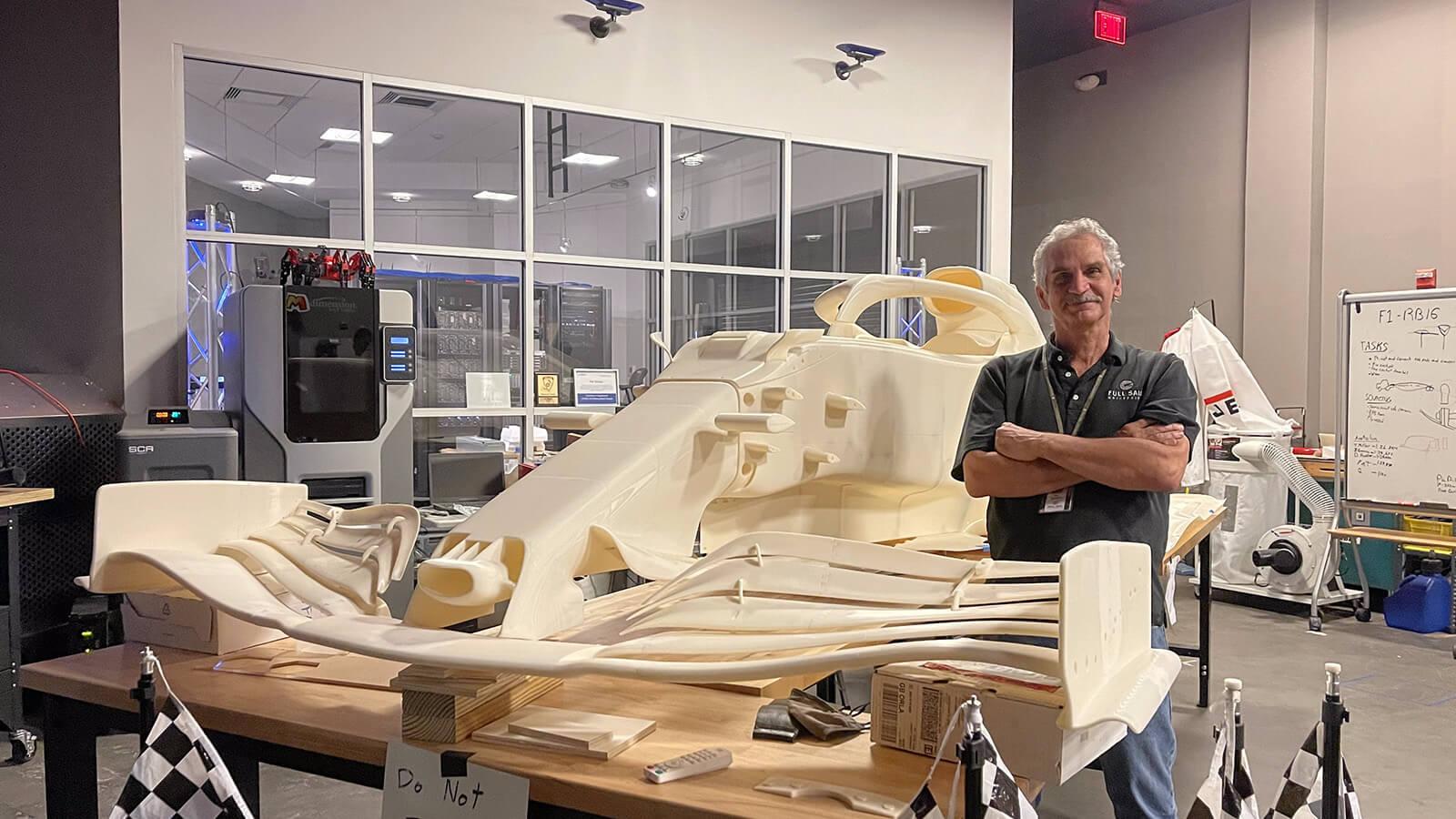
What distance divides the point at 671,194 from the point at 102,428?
330cm

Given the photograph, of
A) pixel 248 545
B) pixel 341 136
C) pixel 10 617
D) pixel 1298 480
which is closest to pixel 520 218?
pixel 341 136

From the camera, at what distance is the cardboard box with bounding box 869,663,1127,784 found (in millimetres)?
1381

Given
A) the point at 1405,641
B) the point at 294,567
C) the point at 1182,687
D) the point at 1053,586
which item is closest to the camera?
the point at 1053,586

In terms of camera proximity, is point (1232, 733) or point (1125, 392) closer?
point (1232, 733)

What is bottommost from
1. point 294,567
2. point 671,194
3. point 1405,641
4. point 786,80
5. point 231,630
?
point 1405,641

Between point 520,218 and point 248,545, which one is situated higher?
point 520,218

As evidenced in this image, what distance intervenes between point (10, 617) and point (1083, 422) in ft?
12.4

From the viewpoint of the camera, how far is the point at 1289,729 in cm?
420

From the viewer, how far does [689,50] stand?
6.24m

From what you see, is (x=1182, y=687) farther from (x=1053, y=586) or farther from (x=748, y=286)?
(x=1053, y=586)

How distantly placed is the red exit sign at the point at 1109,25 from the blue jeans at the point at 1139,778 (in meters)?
6.76

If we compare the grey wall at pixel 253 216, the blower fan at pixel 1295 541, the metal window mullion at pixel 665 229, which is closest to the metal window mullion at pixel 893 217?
the metal window mullion at pixel 665 229

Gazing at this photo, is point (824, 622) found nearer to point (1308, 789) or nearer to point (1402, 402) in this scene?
point (1308, 789)

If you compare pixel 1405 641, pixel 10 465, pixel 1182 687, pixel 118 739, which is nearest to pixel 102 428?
pixel 10 465
